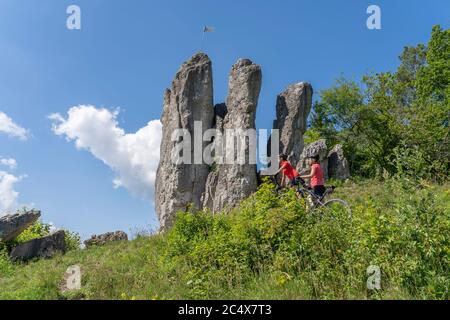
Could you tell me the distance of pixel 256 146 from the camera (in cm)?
2461

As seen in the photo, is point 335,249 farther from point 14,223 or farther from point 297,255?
point 14,223

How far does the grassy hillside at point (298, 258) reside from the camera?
22.2ft

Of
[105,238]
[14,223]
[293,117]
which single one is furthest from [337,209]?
[14,223]

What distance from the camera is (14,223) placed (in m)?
22.7

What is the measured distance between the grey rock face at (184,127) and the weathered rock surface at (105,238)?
2343mm

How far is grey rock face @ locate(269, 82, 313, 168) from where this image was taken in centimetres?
2670

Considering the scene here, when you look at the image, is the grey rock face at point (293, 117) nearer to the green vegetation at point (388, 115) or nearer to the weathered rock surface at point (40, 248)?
the green vegetation at point (388, 115)

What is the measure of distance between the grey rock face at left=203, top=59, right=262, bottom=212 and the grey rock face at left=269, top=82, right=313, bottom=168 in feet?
8.52

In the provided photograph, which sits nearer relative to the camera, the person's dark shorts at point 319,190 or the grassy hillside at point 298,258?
the grassy hillside at point 298,258

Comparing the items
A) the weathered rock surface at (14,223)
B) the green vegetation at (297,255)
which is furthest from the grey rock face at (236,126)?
the weathered rock surface at (14,223)

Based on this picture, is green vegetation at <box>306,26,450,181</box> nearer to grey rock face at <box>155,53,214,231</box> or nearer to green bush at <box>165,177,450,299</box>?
grey rock face at <box>155,53,214,231</box>

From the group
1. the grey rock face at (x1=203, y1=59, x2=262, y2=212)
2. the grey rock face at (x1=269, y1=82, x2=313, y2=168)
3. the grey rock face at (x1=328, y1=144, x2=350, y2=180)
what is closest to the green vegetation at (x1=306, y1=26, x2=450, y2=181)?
the grey rock face at (x1=328, y1=144, x2=350, y2=180)
